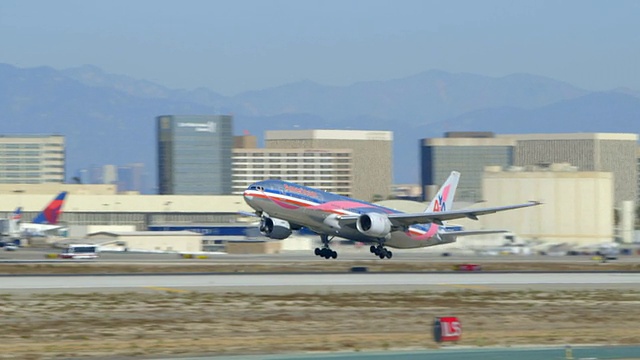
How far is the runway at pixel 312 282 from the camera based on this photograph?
160ft

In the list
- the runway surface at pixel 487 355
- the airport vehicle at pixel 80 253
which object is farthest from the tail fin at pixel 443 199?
the runway surface at pixel 487 355

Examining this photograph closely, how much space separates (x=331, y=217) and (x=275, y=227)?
3.66m

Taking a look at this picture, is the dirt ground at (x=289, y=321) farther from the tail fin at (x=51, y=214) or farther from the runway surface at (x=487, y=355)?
the tail fin at (x=51, y=214)

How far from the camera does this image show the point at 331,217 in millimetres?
73688

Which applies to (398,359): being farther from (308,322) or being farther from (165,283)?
(165,283)

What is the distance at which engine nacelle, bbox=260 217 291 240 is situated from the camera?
7438 cm

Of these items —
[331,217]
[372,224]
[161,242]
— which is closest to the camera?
[331,217]

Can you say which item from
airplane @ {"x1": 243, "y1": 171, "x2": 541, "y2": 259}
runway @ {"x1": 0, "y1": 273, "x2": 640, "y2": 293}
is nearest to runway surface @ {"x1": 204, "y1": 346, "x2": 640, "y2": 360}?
runway @ {"x1": 0, "y1": 273, "x2": 640, "y2": 293}

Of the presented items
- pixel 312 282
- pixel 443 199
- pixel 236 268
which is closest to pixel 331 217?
pixel 236 268

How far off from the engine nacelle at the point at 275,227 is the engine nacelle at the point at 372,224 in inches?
180

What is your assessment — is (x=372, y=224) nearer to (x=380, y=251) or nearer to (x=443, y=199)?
(x=380, y=251)

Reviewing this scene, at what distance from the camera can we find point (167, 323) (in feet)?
119

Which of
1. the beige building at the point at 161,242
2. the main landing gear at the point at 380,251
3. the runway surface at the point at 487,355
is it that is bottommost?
the beige building at the point at 161,242

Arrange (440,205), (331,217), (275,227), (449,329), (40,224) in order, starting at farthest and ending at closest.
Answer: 1. (40,224)
2. (440,205)
3. (275,227)
4. (331,217)
5. (449,329)
